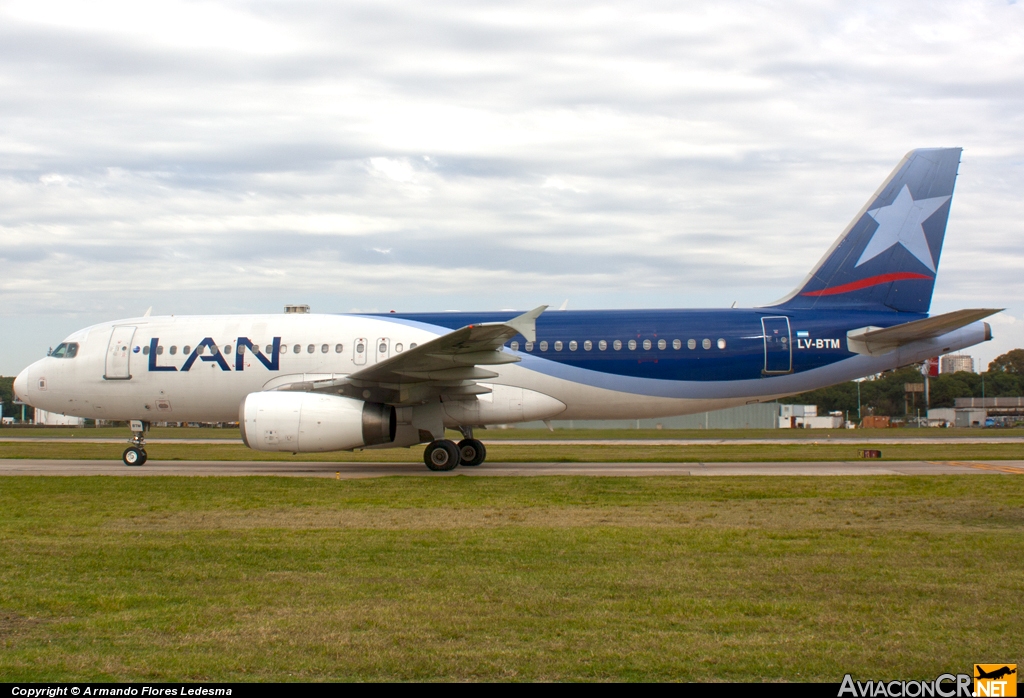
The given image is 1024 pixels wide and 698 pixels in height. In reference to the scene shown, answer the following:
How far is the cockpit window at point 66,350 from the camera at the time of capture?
71.8 feet

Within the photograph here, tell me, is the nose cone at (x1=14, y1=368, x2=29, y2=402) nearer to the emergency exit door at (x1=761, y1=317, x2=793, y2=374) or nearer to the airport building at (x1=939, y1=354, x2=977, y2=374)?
the emergency exit door at (x1=761, y1=317, x2=793, y2=374)

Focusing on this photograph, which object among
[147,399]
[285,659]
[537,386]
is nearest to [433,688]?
[285,659]

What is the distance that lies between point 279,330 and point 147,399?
3622mm

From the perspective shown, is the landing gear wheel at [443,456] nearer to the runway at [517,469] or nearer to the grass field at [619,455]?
the runway at [517,469]

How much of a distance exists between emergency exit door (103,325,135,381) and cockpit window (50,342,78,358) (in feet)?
3.26

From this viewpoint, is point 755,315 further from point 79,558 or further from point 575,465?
point 79,558

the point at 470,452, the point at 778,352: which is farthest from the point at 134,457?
the point at 778,352

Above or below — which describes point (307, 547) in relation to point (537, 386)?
below

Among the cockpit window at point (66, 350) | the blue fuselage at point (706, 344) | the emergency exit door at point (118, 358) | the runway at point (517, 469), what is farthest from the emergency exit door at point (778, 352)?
the cockpit window at point (66, 350)

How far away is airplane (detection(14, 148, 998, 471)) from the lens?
1945cm

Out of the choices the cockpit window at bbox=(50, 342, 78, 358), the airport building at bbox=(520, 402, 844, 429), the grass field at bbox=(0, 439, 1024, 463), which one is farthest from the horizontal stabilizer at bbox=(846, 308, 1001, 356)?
the airport building at bbox=(520, 402, 844, 429)

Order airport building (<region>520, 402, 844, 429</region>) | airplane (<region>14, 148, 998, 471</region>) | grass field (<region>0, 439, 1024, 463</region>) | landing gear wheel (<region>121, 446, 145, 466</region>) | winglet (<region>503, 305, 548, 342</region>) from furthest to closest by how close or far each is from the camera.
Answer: airport building (<region>520, 402, 844, 429</region>) < grass field (<region>0, 439, 1024, 463</region>) < landing gear wheel (<region>121, 446, 145, 466</region>) < airplane (<region>14, 148, 998, 471</region>) < winglet (<region>503, 305, 548, 342</region>)

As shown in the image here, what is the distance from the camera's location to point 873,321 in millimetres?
20156

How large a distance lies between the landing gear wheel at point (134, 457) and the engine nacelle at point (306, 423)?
4997 mm
